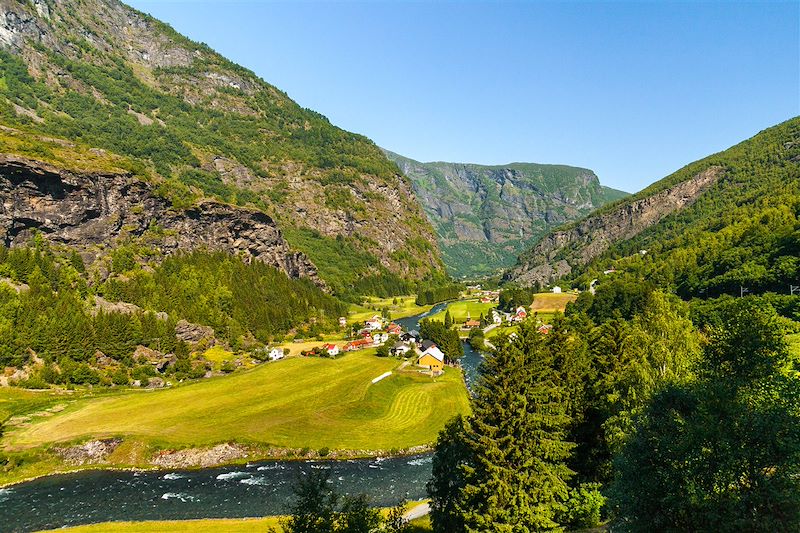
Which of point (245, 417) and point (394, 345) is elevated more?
point (394, 345)

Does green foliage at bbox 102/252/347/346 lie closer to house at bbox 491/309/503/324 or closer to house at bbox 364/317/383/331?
house at bbox 364/317/383/331

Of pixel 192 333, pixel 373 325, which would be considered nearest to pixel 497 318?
pixel 373 325

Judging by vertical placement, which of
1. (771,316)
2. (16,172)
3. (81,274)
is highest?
(16,172)

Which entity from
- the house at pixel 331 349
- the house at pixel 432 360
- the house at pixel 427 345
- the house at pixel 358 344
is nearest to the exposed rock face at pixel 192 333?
the house at pixel 331 349

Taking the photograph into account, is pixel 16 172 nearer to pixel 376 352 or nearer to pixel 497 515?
pixel 376 352

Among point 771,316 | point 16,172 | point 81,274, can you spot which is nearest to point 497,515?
point 771,316

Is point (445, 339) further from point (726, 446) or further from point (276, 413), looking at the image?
point (726, 446)
